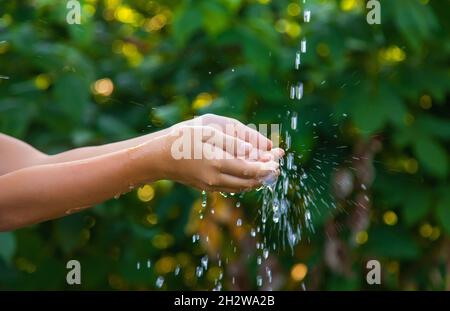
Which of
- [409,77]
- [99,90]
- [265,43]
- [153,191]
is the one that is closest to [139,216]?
[153,191]

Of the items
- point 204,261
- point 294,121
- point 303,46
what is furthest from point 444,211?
point 204,261

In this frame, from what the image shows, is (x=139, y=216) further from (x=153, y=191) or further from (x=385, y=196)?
(x=385, y=196)

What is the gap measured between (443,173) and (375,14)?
42cm

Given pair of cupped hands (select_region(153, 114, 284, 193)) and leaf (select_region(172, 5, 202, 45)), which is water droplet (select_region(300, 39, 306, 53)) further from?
pair of cupped hands (select_region(153, 114, 284, 193))

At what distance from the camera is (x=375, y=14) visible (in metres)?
2.14

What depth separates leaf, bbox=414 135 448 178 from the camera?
2168mm

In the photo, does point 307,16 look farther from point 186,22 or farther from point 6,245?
point 6,245

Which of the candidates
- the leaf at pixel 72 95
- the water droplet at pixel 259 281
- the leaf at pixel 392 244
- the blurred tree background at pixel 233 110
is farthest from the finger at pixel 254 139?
the water droplet at pixel 259 281

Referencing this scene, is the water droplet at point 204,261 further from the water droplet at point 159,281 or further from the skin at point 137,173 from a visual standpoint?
the skin at point 137,173

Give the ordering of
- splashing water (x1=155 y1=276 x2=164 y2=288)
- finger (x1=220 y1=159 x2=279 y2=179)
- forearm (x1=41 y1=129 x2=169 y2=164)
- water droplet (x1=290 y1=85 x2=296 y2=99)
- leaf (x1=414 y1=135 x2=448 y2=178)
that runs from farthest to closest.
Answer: splashing water (x1=155 y1=276 x2=164 y2=288) < water droplet (x1=290 y1=85 x2=296 y2=99) < leaf (x1=414 y1=135 x2=448 y2=178) < forearm (x1=41 y1=129 x2=169 y2=164) < finger (x1=220 y1=159 x2=279 y2=179)

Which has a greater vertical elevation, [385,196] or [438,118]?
[438,118]

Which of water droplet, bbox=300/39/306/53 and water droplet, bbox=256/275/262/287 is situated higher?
water droplet, bbox=300/39/306/53

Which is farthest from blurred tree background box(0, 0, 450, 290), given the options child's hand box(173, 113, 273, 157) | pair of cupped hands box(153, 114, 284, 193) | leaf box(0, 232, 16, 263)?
pair of cupped hands box(153, 114, 284, 193)

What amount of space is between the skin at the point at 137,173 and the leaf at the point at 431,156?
0.92 m
